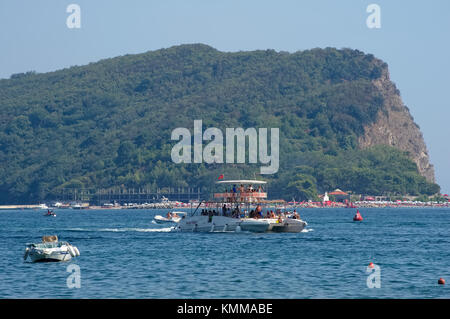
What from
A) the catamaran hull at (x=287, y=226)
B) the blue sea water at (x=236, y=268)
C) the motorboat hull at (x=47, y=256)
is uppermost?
the catamaran hull at (x=287, y=226)

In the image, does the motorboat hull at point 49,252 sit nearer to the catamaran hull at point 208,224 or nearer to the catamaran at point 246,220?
the catamaran at point 246,220

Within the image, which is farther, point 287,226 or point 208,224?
point 208,224

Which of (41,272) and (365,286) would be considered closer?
(365,286)

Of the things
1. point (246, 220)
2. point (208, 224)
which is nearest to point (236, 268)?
point (246, 220)

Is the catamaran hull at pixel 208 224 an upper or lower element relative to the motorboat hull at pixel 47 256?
upper

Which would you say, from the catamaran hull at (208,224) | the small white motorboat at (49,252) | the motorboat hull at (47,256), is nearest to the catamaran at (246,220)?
the catamaran hull at (208,224)

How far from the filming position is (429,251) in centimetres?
8119

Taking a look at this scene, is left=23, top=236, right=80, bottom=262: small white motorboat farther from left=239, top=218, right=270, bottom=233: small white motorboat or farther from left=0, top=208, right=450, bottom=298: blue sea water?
left=239, top=218, right=270, bottom=233: small white motorboat

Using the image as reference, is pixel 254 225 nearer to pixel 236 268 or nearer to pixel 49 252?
pixel 49 252

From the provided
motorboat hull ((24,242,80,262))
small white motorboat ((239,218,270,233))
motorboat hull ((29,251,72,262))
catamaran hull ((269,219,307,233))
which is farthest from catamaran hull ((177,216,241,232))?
motorboat hull ((29,251,72,262))
